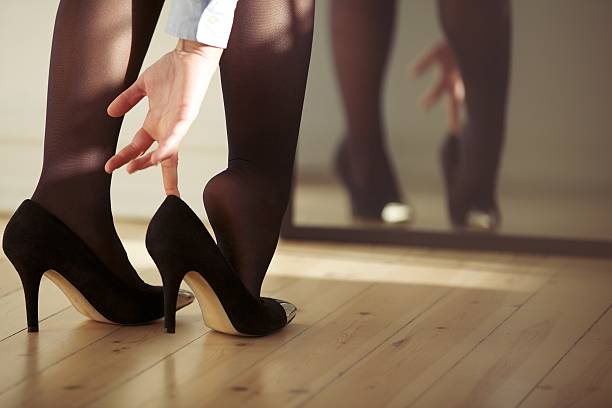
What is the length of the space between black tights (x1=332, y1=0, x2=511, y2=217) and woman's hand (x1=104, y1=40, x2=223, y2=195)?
867 mm

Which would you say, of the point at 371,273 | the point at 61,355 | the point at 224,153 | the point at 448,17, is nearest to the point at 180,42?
the point at 61,355

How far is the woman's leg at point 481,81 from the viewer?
1.93 meters

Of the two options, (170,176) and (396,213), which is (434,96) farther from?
(170,176)

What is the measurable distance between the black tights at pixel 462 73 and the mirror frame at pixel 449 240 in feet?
0.23

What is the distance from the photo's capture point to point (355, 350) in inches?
49.7

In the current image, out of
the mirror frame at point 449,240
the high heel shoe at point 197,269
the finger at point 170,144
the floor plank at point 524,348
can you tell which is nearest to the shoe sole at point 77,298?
the high heel shoe at point 197,269

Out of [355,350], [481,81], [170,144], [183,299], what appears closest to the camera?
[170,144]

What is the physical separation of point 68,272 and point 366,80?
90cm

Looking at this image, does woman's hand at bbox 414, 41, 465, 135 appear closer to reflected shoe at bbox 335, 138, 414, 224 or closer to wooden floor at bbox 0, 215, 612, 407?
reflected shoe at bbox 335, 138, 414, 224

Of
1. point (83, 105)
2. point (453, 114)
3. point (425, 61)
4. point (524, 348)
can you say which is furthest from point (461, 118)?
point (83, 105)

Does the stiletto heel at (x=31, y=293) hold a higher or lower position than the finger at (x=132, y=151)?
lower

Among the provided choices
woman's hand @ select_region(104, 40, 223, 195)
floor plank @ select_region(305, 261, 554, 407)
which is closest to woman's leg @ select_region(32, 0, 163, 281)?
woman's hand @ select_region(104, 40, 223, 195)

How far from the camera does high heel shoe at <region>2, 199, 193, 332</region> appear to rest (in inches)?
49.4

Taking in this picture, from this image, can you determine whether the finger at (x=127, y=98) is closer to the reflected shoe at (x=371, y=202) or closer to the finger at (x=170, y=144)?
the finger at (x=170, y=144)
